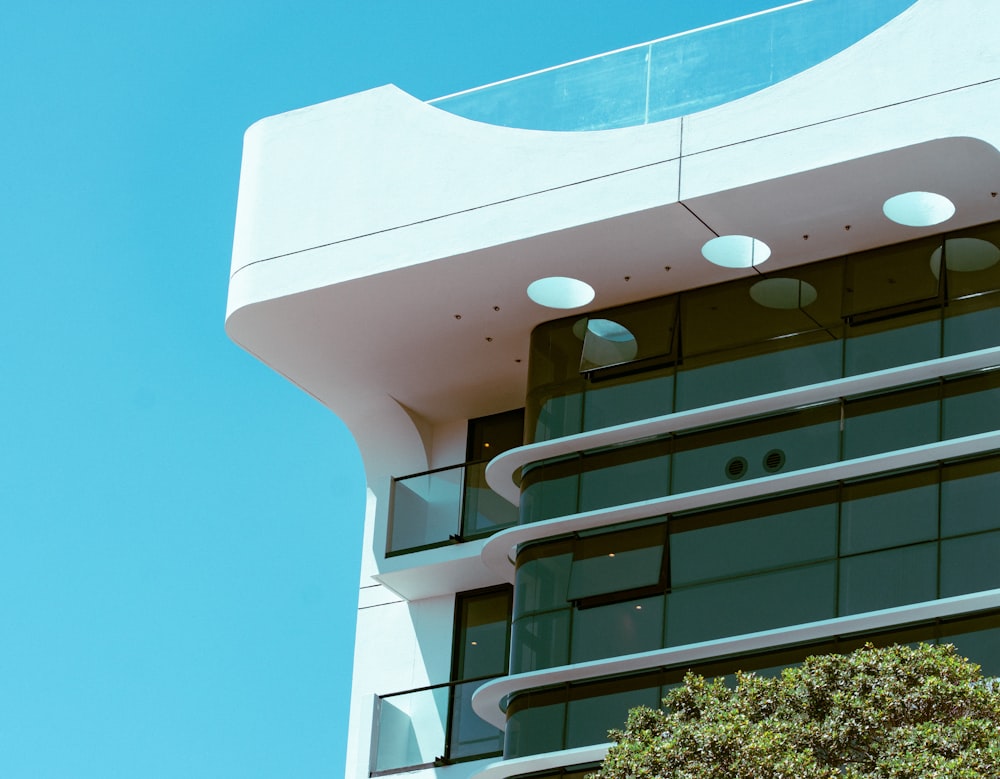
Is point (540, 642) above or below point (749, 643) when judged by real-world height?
above

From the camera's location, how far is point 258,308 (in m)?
28.7

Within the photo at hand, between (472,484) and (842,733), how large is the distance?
1146 cm

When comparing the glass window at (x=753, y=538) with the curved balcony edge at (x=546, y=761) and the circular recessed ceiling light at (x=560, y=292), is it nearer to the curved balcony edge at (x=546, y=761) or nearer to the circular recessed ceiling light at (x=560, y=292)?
the curved balcony edge at (x=546, y=761)

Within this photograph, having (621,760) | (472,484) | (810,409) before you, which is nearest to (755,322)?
(810,409)

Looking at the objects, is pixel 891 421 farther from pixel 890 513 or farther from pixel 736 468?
pixel 736 468

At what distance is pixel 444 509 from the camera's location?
1195 inches

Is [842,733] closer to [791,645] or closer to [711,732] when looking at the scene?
[711,732]

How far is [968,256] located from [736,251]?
2854mm

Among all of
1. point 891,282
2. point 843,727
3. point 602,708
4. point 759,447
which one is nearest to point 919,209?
point 891,282

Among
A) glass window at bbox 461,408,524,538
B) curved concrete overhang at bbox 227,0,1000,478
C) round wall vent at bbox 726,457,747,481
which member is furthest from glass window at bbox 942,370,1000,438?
glass window at bbox 461,408,524,538

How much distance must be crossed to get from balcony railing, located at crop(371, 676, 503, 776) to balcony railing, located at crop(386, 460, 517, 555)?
7.01ft

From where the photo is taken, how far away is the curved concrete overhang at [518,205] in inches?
979

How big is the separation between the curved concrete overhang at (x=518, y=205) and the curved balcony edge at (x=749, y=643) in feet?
16.6

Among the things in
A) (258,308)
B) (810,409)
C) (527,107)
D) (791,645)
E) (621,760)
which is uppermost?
(527,107)
